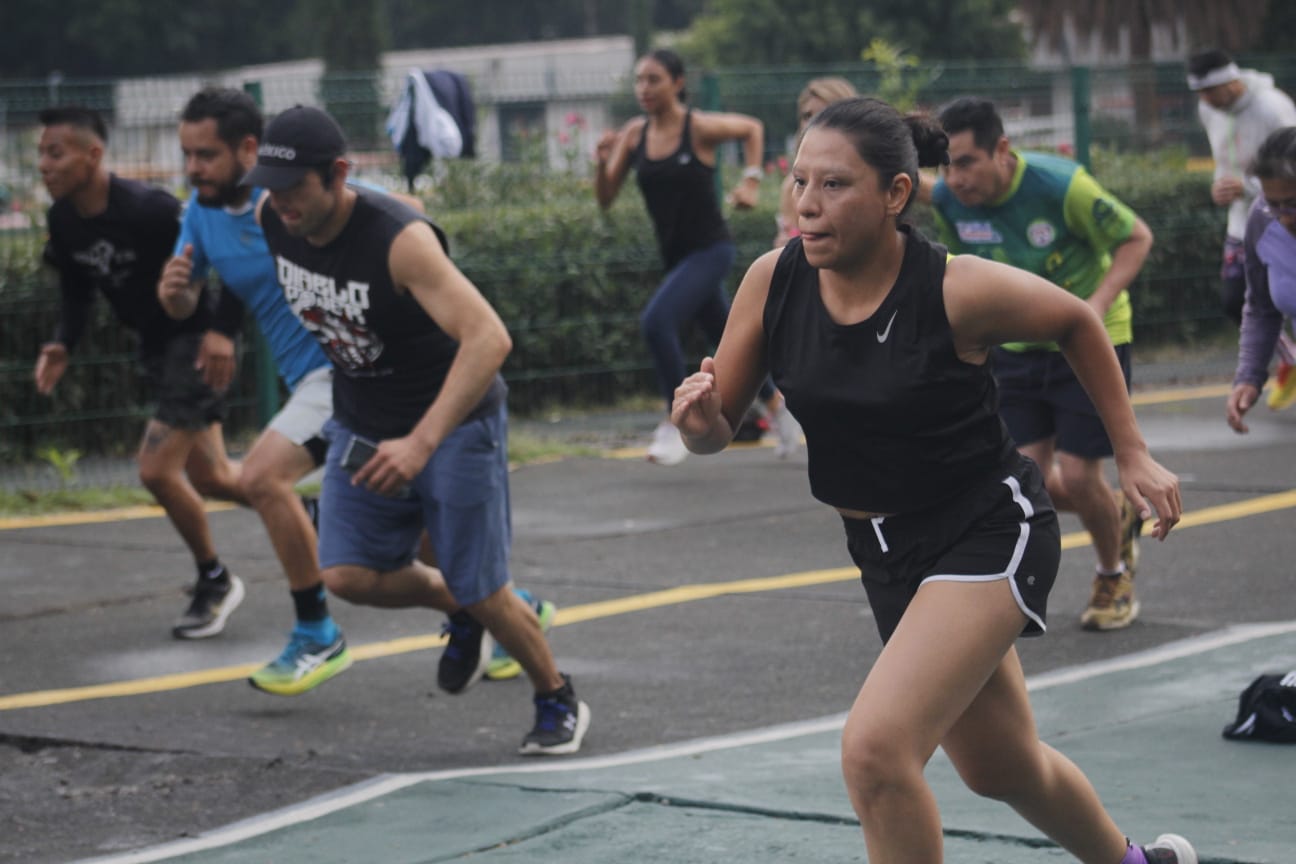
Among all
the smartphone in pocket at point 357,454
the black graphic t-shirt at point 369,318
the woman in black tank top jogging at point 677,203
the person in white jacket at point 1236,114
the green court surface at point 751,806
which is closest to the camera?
the green court surface at point 751,806

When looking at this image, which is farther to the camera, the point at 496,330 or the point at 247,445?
the point at 247,445

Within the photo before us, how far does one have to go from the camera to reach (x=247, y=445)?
1184 centimetres

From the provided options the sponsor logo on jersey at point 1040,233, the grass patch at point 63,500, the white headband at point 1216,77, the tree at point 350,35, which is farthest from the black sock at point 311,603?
the tree at point 350,35

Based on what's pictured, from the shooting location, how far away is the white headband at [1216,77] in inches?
416

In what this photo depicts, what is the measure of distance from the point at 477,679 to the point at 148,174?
6044mm

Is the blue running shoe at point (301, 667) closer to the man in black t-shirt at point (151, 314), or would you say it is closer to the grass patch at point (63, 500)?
the man in black t-shirt at point (151, 314)

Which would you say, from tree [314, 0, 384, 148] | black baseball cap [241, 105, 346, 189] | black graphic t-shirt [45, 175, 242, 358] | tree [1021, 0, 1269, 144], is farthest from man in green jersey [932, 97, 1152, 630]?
tree [314, 0, 384, 148]

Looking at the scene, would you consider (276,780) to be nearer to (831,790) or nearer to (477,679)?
(477,679)

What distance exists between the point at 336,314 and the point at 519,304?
7118 millimetres

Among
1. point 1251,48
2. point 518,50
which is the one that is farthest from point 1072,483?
point 518,50

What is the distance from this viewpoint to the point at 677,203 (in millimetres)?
10906

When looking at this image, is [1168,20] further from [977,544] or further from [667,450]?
[977,544]

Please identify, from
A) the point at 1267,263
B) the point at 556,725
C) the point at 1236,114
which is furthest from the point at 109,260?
the point at 1236,114

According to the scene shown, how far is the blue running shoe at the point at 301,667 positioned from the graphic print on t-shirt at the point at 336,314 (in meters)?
1.03
